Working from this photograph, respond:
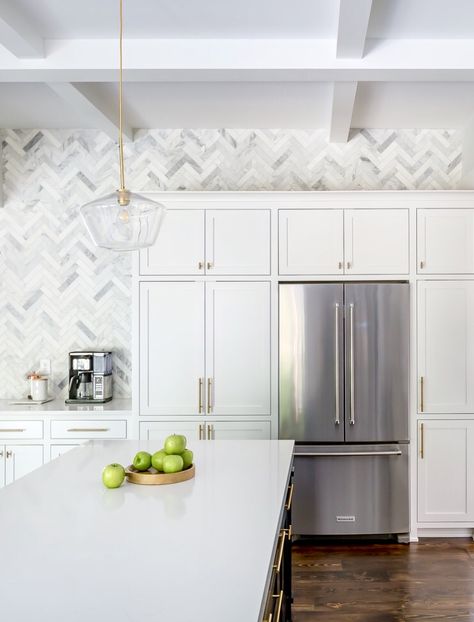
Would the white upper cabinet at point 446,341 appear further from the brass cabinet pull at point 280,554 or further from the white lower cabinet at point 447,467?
the brass cabinet pull at point 280,554

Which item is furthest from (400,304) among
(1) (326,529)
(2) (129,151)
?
(2) (129,151)

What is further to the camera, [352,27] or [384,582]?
[384,582]

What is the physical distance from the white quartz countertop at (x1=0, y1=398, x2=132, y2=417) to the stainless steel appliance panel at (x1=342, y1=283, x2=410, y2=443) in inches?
60.1

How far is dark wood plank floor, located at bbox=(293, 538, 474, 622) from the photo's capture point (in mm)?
2963

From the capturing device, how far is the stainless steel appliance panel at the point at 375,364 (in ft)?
12.8

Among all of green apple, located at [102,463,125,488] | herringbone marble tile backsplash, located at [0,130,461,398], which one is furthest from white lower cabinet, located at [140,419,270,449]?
green apple, located at [102,463,125,488]

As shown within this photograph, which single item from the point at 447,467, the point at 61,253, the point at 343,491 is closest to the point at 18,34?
the point at 61,253

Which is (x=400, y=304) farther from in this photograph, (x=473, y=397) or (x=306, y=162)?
(x=306, y=162)

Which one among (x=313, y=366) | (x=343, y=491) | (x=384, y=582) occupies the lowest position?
(x=384, y=582)

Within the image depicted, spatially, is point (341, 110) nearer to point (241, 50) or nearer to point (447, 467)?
point (241, 50)

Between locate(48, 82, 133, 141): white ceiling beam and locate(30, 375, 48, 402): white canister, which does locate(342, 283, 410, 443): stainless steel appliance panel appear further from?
locate(30, 375, 48, 402): white canister

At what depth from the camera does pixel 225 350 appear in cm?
397

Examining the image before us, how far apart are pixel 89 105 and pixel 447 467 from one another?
3.32m

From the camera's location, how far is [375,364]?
12.9 ft
